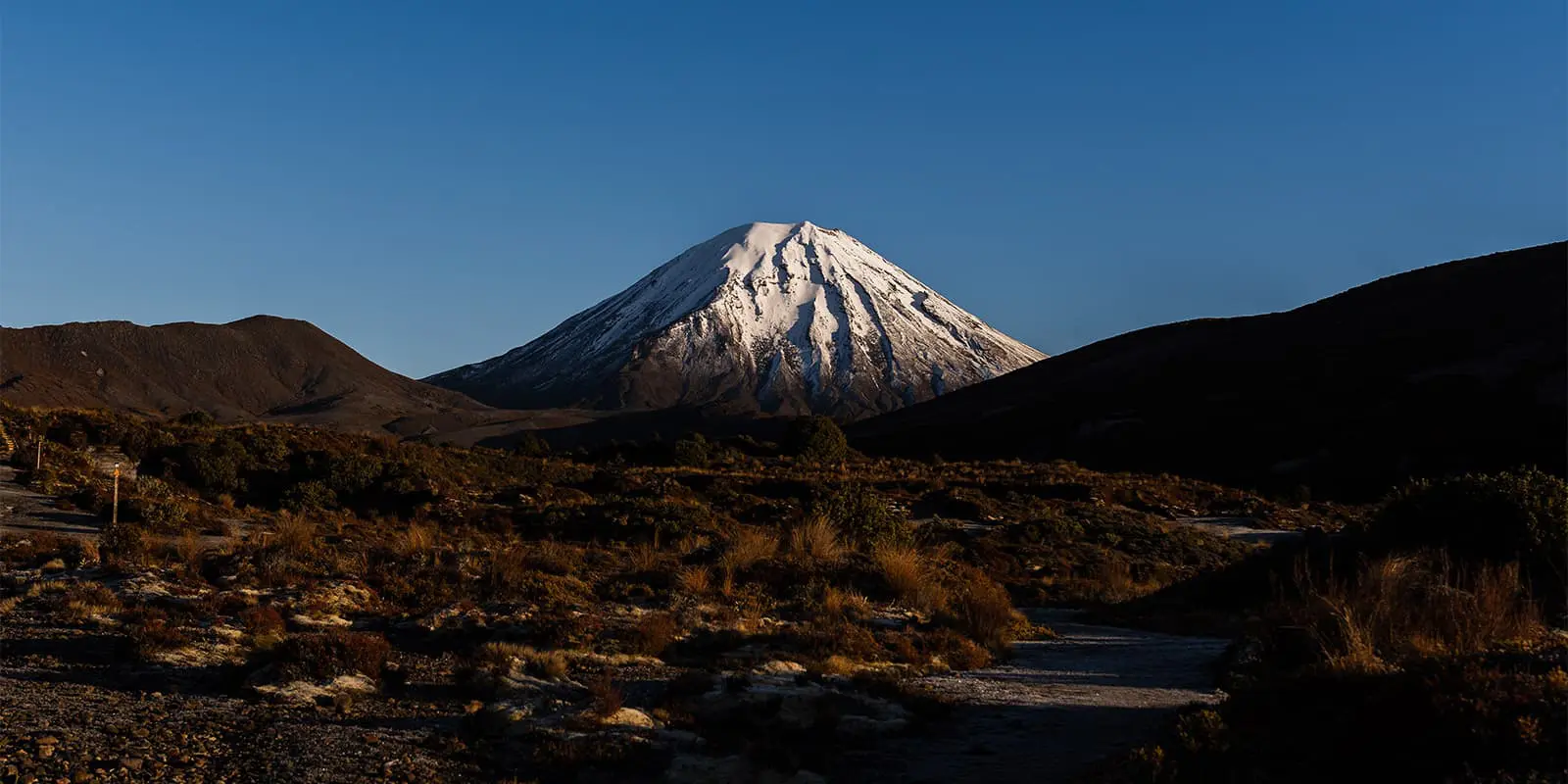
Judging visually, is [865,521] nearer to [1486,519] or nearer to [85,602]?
[1486,519]

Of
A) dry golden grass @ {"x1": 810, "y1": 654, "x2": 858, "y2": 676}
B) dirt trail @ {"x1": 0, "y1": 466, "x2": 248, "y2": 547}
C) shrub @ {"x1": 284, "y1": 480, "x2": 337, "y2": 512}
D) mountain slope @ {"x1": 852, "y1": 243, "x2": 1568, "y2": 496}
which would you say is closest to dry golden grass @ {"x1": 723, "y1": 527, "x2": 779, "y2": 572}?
dry golden grass @ {"x1": 810, "y1": 654, "x2": 858, "y2": 676}

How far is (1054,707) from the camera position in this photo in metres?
9.27

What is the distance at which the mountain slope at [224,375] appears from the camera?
117125 millimetres

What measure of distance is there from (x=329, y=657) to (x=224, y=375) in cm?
14828

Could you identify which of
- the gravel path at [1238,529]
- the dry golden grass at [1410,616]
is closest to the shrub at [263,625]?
the dry golden grass at [1410,616]

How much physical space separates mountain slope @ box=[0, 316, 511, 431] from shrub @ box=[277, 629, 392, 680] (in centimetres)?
10326

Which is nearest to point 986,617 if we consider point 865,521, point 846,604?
point 846,604

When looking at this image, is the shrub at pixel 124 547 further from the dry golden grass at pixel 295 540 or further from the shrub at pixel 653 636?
the shrub at pixel 653 636

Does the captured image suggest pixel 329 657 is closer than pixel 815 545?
Yes

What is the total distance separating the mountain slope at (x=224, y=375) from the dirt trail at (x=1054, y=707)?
106 metres

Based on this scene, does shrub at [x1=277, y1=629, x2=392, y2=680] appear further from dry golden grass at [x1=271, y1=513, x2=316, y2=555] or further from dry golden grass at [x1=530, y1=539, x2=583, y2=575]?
dry golden grass at [x1=271, y1=513, x2=316, y2=555]

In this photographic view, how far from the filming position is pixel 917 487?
3641cm

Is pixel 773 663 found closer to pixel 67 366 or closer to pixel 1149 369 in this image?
pixel 1149 369

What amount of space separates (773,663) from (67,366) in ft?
442
